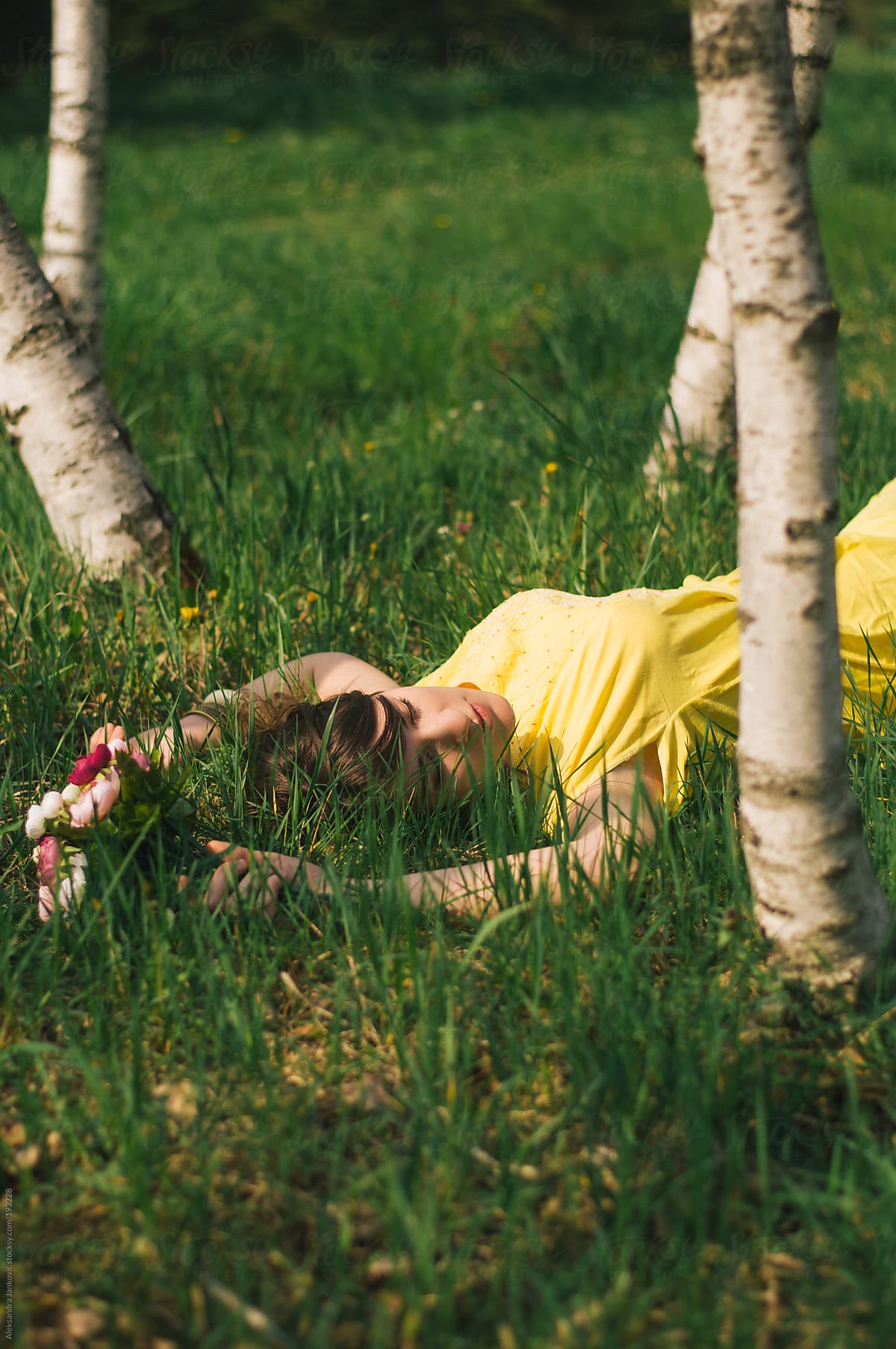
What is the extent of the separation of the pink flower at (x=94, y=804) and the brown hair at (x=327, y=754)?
14.1 inches

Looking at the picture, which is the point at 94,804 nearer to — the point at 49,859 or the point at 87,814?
the point at 87,814

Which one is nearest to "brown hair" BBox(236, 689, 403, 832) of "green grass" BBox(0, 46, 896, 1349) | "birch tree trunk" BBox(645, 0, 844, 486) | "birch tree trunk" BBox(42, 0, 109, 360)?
"green grass" BBox(0, 46, 896, 1349)

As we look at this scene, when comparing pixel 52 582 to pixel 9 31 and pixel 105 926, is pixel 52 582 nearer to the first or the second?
pixel 105 926

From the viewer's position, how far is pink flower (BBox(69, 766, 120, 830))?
70.1 inches

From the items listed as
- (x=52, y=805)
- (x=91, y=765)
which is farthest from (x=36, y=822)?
(x=91, y=765)

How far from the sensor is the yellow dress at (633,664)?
212 centimetres

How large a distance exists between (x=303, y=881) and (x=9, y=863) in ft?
2.16

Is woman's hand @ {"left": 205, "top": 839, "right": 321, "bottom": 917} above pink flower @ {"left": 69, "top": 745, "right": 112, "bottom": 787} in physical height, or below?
below

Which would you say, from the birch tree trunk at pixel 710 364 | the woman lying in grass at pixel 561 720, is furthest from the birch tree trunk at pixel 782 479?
the birch tree trunk at pixel 710 364

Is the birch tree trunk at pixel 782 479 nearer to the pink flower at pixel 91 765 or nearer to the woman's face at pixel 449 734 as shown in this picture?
the woman's face at pixel 449 734

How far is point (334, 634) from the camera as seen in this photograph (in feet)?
9.19

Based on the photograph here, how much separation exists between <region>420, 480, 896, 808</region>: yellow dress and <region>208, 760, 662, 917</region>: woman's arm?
0.47ft

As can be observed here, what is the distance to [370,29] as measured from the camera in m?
21.2

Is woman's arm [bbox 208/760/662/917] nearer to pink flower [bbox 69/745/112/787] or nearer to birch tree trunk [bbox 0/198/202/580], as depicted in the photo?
pink flower [bbox 69/745/112/787]
